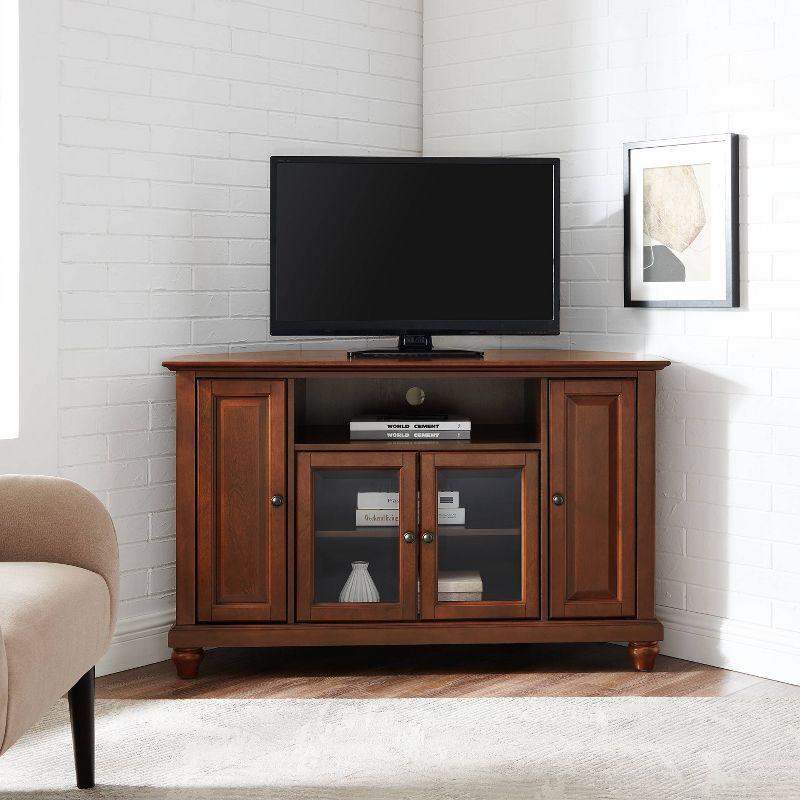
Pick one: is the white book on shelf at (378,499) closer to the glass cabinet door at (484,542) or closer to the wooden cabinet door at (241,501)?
the glass cabinet door at (484,542)

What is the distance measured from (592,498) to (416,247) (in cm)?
87

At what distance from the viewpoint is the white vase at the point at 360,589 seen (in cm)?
307

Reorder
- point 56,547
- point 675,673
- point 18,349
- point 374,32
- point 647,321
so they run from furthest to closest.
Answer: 1. point 374,32
2. point 647,321
3. point 675,673
4. point 18,349
5. point 56,547

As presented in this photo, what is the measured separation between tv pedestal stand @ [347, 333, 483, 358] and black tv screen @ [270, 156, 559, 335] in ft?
0.10

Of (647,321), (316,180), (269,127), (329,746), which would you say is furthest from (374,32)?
(329,746)

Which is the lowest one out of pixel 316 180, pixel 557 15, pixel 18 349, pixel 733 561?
pixel 733 561

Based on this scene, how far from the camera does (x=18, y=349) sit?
2.93 metres

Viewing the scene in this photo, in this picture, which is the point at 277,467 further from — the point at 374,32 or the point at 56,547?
the point at 374,32

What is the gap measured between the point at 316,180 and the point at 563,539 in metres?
1.23

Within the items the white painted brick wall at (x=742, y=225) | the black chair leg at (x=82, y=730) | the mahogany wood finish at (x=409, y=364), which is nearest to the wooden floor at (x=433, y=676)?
the white painted brick wall at (x=742, y=225)

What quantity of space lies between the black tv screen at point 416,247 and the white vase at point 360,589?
0.69m

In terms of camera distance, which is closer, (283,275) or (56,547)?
(56,547)

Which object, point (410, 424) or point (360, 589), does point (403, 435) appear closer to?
point (410, 424)

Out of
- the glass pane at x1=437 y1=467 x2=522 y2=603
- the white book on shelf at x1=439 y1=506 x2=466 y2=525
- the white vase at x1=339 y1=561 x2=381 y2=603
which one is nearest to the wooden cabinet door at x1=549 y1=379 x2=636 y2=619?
the glass pane at x1=437 y1=467 x2=522 y2=603
